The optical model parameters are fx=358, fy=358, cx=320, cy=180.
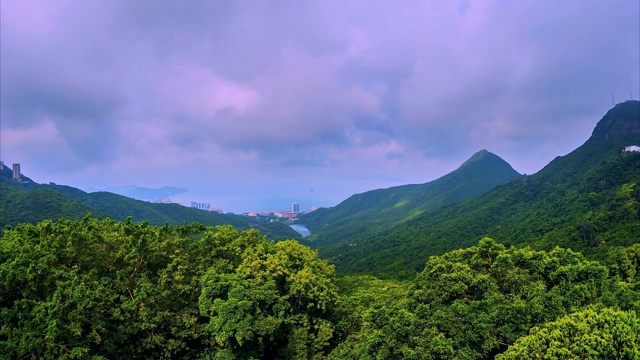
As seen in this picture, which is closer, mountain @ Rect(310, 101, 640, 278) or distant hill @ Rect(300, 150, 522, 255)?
mountain @ Rect(310, 101, 640, 278)

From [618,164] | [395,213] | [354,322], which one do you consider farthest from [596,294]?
[395,213]

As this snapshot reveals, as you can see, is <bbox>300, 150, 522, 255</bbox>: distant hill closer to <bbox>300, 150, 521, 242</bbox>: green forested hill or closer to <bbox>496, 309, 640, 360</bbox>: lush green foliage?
<bbox>300, 150, 521, 242</bbox>: green forested hill

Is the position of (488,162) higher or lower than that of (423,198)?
higher

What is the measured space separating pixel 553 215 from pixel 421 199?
96.7 meters

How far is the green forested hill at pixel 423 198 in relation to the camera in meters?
134

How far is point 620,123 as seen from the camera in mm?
103562

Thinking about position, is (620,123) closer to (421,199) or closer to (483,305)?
(421,199)

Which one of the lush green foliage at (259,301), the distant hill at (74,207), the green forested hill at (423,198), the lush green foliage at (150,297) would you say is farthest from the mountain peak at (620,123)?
the lush green foliage at (150,297)

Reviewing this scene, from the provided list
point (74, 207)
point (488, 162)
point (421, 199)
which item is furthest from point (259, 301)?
point (488, 162)

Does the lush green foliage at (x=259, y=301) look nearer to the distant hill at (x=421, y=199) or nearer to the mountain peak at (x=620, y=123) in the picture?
the distant hill at (x=421, y=199)

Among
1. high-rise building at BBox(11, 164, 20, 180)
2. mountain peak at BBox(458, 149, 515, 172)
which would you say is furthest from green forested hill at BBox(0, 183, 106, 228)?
mountain peak at BBox(458, 149, 515, 172)

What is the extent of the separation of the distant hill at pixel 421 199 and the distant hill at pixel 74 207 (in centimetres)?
2709

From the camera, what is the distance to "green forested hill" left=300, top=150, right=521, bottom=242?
134375 millimetres

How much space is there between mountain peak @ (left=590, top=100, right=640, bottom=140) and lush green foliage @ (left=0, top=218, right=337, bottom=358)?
11517 cm
